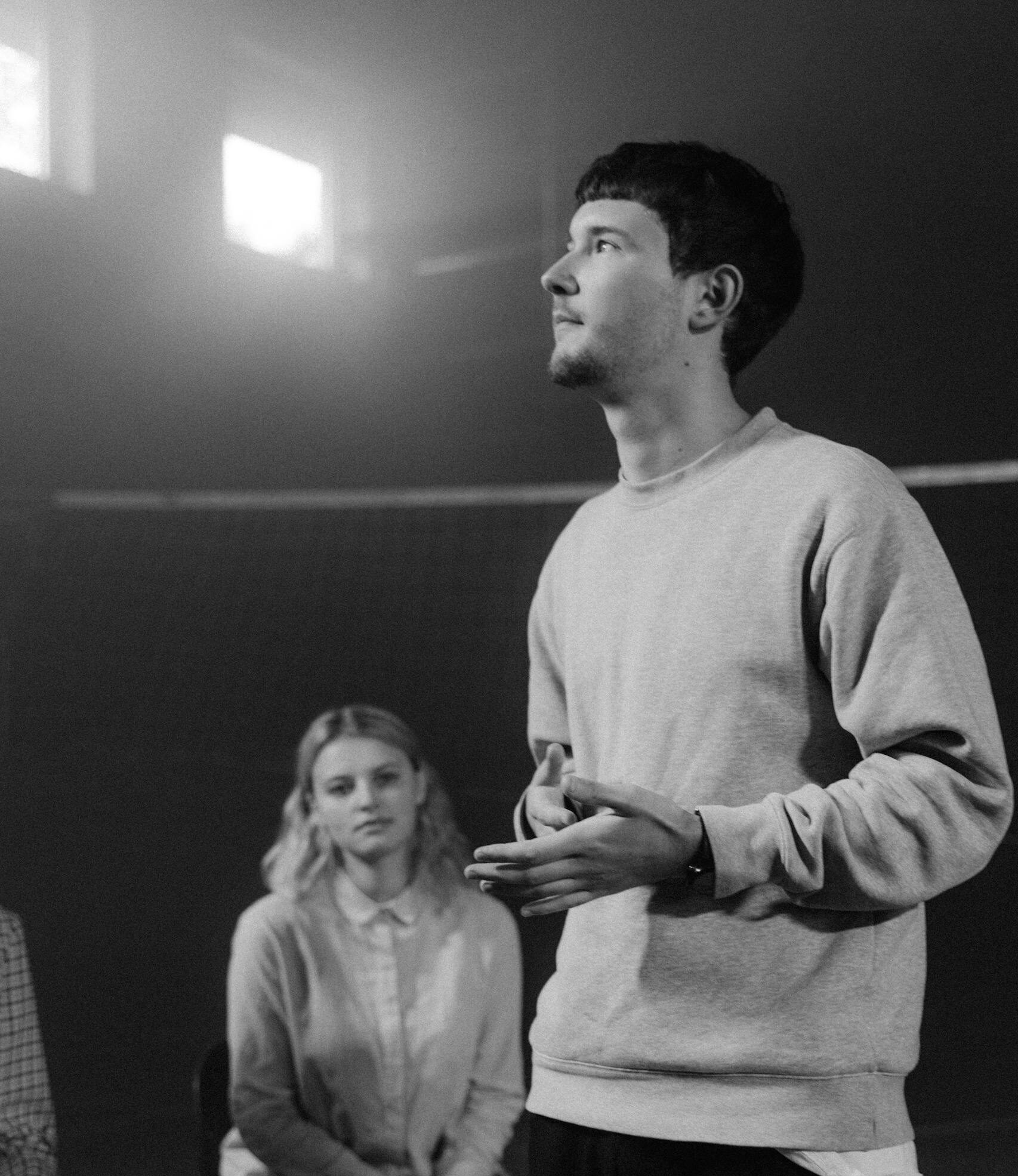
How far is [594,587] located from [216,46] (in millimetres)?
2140

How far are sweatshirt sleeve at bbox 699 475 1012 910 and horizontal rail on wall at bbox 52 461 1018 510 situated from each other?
1757 mm

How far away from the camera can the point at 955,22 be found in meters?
2.21

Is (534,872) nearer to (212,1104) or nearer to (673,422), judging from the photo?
(673,422)

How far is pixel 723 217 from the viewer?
1.34 metres

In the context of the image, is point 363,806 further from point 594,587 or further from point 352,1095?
point 594,587

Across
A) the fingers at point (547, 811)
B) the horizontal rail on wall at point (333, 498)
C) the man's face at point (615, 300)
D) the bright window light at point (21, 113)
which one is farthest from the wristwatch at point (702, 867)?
the bright window light at point (21, 113)

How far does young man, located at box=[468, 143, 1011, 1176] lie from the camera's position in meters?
1.04

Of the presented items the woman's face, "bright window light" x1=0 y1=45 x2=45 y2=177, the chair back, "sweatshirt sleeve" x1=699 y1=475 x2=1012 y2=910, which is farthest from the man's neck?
"bright window light" x1=0 y1=45 x2=45 y2=177

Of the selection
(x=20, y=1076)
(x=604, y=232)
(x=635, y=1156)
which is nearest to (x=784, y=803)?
(x=635, y=1156)

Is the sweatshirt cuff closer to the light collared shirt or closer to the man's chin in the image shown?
the man's chin

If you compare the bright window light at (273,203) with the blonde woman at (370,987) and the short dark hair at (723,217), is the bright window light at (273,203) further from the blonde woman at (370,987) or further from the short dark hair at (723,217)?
the short dark hair at (723,217)

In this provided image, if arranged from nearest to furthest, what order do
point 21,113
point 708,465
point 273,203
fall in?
point 708,465 < point 21,113 < point 273,203

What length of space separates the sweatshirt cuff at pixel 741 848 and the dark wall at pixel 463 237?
1398 mm

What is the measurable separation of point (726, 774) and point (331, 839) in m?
1.38
